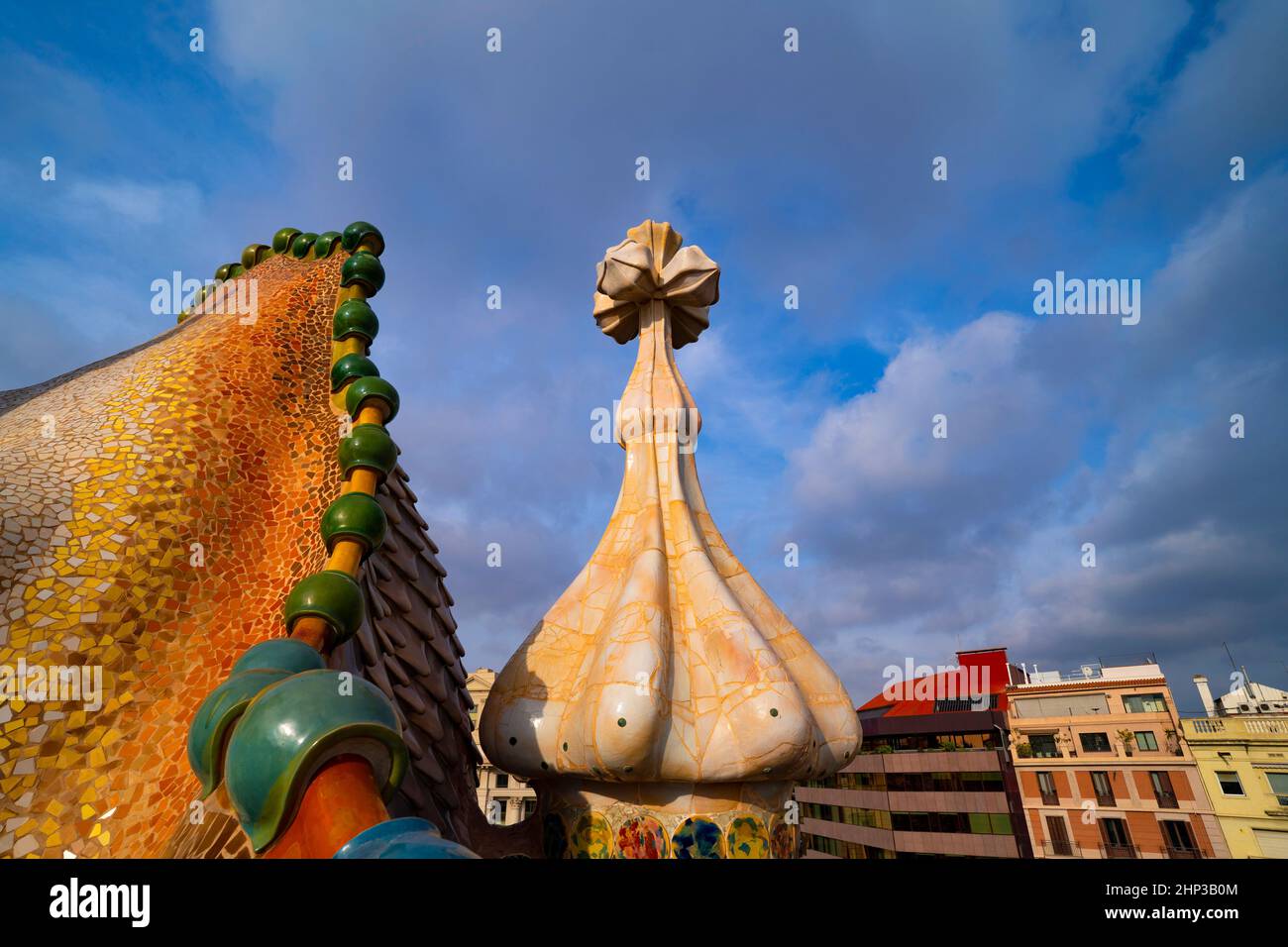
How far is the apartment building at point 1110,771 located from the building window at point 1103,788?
0.03 meters

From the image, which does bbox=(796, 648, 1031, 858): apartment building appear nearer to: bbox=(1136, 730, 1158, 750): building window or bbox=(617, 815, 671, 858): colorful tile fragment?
bbox=(1136, 730, 1158, 750): building window

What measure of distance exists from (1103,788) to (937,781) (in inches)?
233

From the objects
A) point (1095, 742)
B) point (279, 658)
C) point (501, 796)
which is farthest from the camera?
point (501, 796)

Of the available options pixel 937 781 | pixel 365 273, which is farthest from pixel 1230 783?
pixel 365 273

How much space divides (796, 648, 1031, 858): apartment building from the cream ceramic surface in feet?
67.0

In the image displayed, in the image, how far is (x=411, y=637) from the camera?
599 cm

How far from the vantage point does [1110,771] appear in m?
24.7

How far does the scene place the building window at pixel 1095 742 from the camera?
25281mm

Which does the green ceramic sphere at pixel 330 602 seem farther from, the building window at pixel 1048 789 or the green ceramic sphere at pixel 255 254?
the building window at pixel 1048 789

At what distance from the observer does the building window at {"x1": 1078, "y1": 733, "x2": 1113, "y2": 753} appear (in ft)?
82.9

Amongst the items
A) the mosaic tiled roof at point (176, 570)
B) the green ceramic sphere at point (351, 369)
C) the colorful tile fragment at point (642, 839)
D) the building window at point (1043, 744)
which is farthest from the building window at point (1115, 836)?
the green ceramic sphere at point (351, 369)

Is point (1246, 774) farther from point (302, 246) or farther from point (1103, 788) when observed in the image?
point (302, 246)
